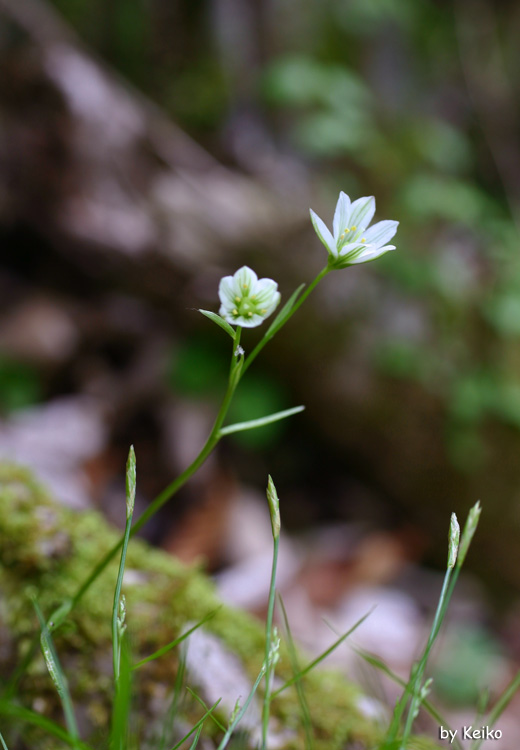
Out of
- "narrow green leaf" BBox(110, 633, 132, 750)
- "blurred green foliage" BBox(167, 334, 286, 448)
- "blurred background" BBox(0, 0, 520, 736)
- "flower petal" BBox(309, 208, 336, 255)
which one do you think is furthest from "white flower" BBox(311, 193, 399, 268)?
"blurred green foliage" BBox(167, 334, 286, 448)

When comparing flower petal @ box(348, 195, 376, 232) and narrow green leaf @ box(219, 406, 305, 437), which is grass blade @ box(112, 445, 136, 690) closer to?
narrow green leaf @ box(219, 406, 305, 437)

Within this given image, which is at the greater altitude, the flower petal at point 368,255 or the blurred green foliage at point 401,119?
the blurred green foliage at point 401,119

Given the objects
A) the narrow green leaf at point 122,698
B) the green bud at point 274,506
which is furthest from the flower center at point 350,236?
the narrow green leaf at point 122,698

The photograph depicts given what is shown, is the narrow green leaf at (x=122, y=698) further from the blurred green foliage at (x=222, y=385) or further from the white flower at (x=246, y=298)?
the blurred green foliage at (x=222, y=385)

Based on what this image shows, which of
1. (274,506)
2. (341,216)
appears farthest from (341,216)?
(274,506)

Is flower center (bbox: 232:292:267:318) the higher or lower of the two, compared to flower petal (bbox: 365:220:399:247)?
lower
